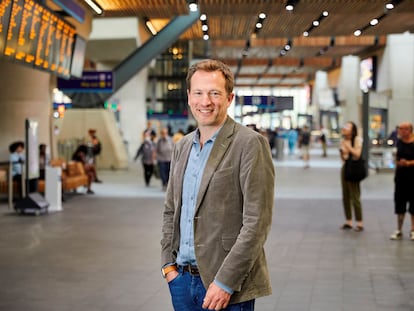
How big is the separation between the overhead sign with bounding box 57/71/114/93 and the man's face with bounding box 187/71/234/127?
20.1 meters

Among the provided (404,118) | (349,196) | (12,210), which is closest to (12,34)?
(12,210)

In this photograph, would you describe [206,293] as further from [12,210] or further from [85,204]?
[85,204]

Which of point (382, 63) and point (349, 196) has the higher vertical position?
point (382, 63)

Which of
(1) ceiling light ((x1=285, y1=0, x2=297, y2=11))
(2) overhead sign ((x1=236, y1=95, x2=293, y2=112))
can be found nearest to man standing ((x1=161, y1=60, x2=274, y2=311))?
(1) ceiling light ((x1=285, y1=0, x2=297, y2=11))

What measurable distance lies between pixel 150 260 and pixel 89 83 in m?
14.2

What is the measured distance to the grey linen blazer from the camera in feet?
10.6

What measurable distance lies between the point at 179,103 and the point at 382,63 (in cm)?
1621

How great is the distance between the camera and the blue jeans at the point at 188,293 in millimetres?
3426

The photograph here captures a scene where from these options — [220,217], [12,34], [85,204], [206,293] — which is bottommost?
[85,204]

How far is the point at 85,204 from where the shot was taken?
17453 mm

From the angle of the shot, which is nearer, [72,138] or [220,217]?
[220,217]

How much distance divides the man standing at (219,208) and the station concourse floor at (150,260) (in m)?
3.90

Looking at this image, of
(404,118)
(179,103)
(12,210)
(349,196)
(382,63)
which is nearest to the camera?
(349,196)

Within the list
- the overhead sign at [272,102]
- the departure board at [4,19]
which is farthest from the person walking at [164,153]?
the overhead sign at [272,102]
